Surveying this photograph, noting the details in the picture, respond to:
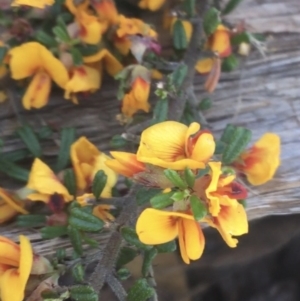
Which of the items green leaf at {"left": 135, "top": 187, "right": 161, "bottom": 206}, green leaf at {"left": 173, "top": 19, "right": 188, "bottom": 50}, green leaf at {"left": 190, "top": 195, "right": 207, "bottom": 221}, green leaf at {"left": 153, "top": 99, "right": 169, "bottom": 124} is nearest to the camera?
green leaf at {"left": 190, "top": 195, "right": 207, "bottom": 221}

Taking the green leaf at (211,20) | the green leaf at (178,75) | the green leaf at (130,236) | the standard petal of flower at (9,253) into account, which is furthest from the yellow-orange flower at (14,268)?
the green leaf at (211,20)

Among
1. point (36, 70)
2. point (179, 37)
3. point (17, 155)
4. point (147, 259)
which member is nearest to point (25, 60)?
point (36, 70)

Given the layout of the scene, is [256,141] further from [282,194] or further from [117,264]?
[117,264]

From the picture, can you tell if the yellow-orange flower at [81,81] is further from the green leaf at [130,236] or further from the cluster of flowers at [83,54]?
the green leaf at [130,236]

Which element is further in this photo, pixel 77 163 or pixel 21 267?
pixel 77 163

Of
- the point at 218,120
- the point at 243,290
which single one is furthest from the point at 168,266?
the point at 218,120

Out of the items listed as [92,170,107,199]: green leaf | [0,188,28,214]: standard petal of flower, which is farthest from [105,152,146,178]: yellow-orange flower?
[0,188,28,214]: standard petal of flower

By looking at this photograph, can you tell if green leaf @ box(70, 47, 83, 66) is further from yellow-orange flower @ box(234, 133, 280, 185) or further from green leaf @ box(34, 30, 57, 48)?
yellow-orange flower @ box(234, 133, 280, 185)
